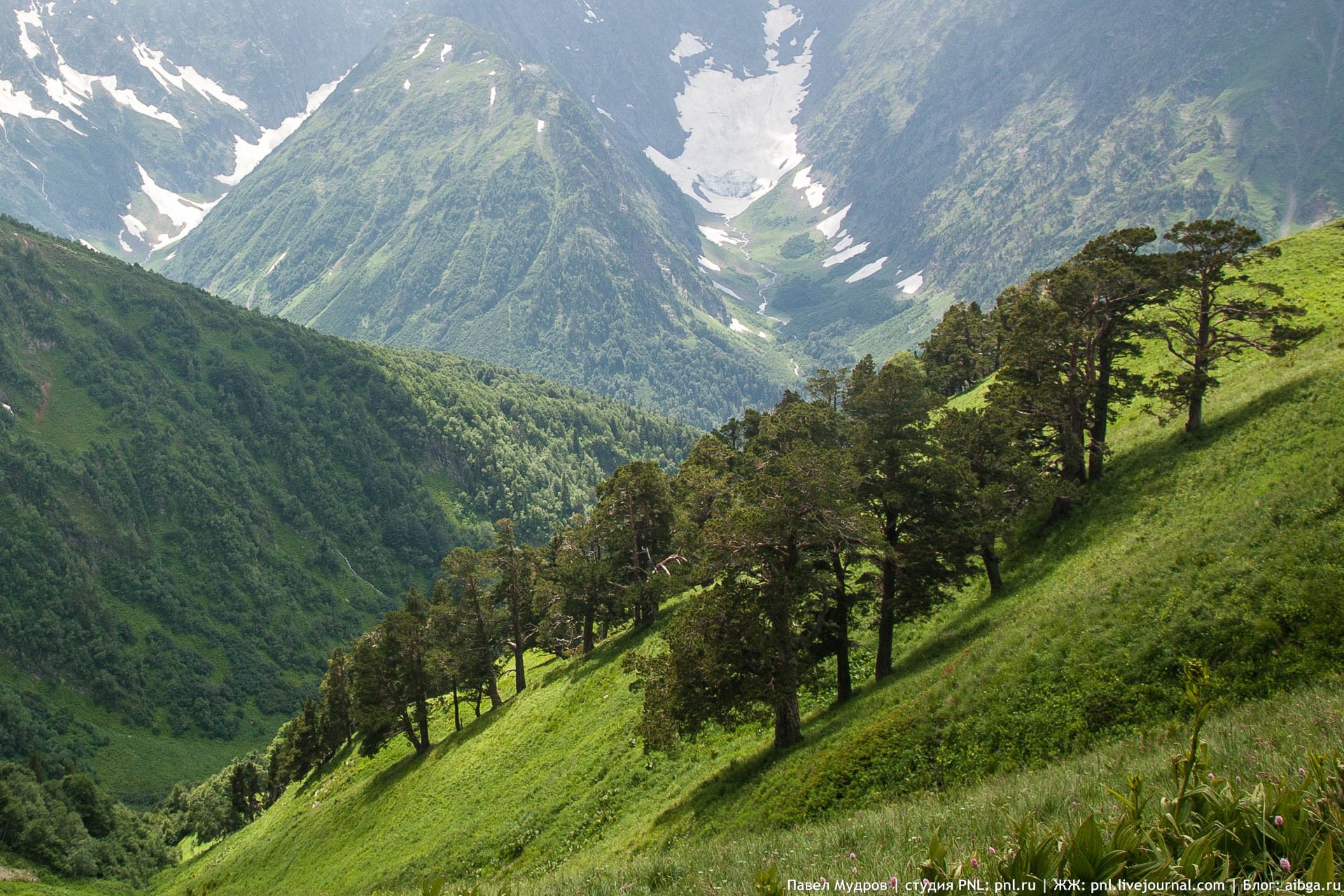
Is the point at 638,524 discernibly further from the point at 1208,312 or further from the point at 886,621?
the point at 1208,312

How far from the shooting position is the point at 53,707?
161 meters

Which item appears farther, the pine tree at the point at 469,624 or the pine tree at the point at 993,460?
the pine tree at the point at 469,624

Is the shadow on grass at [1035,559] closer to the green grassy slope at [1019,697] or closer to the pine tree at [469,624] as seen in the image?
the green grassy slope at [1019,697]

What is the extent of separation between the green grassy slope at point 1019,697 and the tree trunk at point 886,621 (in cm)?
104

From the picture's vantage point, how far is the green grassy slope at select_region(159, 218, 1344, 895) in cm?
1805

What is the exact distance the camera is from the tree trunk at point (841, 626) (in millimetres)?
33469

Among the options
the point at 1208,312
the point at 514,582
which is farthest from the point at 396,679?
the point at 1208,312

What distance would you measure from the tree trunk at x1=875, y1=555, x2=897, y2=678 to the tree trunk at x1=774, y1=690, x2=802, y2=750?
569 cm

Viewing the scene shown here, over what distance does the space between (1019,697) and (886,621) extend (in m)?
11.9

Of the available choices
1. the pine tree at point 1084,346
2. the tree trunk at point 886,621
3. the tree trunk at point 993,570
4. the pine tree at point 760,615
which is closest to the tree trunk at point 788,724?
the pine tree at point 760,615

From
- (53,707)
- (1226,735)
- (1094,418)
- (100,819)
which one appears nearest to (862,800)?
(1226,735)

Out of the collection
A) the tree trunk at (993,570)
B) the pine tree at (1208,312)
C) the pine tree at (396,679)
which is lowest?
the tree trunk at (993,570)

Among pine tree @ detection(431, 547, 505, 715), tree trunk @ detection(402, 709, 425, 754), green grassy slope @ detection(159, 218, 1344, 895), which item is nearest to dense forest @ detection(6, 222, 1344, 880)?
green grassy slope @ detection(159, 218, 1344, 895)

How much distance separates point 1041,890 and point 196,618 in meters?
229
